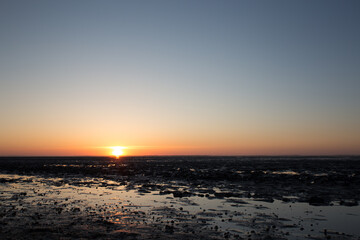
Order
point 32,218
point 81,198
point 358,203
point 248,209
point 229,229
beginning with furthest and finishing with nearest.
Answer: point 81,198 → point 358,203 → point 248,209 → point 32,218 → point 229,229

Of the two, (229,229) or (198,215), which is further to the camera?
(198,215)

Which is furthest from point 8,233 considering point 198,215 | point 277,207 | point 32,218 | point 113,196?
point 277,207

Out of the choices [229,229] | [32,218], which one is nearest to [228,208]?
[229,229]

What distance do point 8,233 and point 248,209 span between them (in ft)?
41.8

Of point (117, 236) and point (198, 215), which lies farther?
point (198, 215)

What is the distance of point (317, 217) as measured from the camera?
48.8 feet

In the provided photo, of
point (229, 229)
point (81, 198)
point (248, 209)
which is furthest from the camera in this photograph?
point (81, 198)

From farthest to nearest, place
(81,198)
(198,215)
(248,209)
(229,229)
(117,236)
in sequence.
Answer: (81,198) → (248,209) → (198,215) → (229,229) → (117,236)

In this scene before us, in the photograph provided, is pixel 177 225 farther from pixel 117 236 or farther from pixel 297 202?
pixel 297 202

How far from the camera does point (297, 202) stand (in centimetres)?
1928

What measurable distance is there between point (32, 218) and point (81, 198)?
6.76 meters

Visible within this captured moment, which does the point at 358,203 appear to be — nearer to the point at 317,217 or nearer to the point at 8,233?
the point at 317,217

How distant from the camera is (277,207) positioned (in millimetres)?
17562

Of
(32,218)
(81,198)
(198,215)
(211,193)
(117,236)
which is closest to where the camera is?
(117,236)
